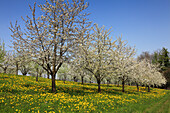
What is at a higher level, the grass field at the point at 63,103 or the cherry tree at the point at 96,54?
the cherry tree at the point at 96,54

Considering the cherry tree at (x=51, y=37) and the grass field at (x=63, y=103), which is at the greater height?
the cherry tree at (x=51, y=37)

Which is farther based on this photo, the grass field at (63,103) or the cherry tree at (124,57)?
the cherry tree at (124,57)

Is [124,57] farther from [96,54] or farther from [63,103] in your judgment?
[63,103]

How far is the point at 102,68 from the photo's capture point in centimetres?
1881

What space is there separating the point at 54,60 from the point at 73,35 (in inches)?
175

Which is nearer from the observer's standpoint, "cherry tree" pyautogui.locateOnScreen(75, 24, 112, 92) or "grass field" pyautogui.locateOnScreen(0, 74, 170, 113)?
"grass field" pyautogui.locateOnScreen(0, 74, 170, 113)

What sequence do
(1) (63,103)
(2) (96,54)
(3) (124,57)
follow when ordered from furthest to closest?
(3) (124,57) < (2) (96,54) < (1) (63,103)

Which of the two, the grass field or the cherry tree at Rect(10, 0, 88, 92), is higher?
the cherry tree at Rect(10, 0, 88, 92)

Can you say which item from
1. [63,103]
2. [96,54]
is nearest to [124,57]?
[96,54]

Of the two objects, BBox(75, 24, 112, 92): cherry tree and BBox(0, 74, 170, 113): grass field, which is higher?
BBox(75, 24, 112, 92): cherry tree

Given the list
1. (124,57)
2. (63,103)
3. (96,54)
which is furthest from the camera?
(124,57)

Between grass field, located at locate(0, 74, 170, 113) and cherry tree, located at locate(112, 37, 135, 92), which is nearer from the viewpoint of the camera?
grass field, located at locate(0, 74, 170, 113)

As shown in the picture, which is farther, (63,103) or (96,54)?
(96,54)

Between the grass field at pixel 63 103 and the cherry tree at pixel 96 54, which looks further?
the cherry tree at pixel 96 54
